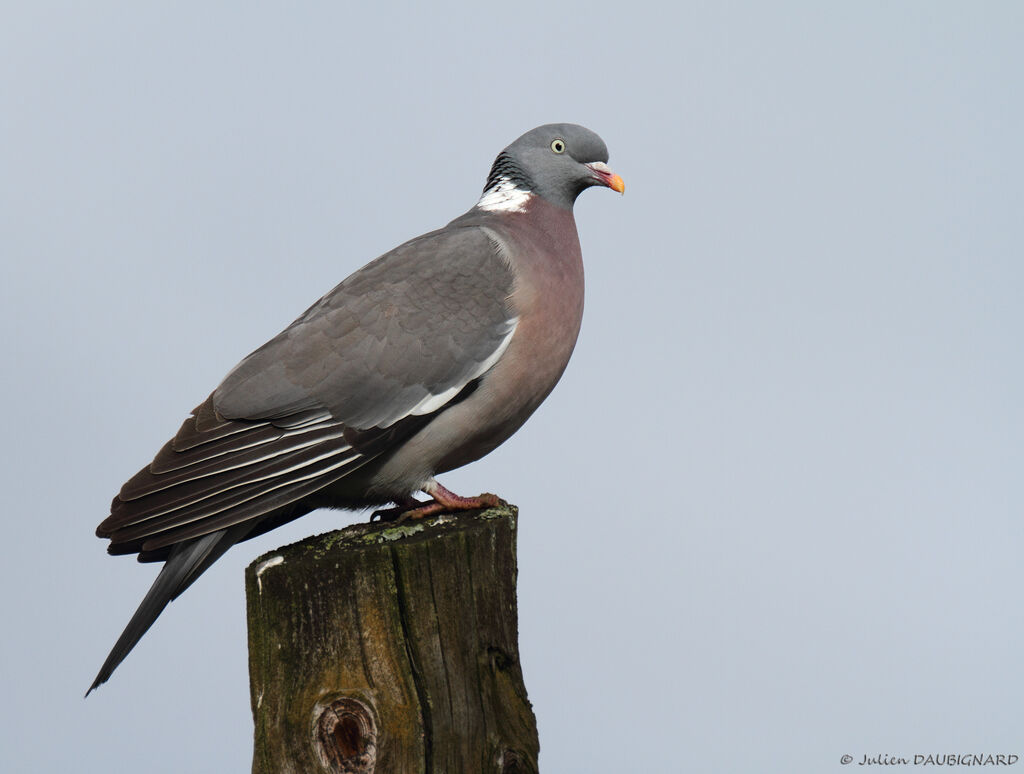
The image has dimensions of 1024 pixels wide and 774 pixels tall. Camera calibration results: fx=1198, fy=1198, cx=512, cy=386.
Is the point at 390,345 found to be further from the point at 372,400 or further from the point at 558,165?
the point at 558,165

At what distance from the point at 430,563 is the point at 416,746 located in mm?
551

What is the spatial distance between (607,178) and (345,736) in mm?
3424

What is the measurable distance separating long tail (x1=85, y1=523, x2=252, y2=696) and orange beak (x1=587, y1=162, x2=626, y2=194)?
8.58ft

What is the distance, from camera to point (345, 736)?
361 centimetres

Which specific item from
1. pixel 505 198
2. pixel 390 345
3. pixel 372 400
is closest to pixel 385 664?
pixel 372 400

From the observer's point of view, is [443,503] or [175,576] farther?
[443,503]

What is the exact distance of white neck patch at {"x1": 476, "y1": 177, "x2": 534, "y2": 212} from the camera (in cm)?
598

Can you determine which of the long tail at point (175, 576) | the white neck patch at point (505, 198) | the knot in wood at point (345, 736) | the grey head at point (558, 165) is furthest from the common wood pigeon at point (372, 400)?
the knot in wood at point (345, 736)

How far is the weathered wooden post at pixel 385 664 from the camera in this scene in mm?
3582

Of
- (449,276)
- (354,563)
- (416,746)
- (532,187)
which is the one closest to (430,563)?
(354,563)

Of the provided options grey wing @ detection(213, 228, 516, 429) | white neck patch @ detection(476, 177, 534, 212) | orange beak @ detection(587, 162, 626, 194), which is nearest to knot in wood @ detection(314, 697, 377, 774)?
grey wing @ detection(213, 228, 516, 429)

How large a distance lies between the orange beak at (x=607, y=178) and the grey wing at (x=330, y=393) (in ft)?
2.98

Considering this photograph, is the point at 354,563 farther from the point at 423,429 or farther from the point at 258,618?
the point at 423,429

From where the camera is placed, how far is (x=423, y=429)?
199 inches
